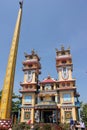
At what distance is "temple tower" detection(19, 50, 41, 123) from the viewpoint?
3506cm

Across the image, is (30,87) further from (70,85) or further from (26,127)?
(26,127)

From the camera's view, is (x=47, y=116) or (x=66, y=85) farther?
(x=66, y=85)

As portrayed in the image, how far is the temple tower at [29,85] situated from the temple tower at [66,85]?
509 centimetres

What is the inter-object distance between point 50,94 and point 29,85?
4.98 metres

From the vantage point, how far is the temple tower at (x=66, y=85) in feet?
109

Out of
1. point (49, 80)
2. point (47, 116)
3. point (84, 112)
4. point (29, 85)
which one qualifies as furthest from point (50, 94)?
point (84, 112)

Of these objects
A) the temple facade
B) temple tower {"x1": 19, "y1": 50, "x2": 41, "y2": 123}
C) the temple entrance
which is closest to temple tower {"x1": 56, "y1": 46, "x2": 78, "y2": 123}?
the temple facade

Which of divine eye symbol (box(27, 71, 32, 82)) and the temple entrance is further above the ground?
divine eye symbol (box(27, 71, 32, 82))

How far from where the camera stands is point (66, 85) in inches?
1403

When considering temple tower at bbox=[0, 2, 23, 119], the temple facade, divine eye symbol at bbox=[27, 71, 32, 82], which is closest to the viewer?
temple tower at bbox=[0, 2, 23, 119]

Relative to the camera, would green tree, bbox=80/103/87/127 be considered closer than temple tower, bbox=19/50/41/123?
Yes

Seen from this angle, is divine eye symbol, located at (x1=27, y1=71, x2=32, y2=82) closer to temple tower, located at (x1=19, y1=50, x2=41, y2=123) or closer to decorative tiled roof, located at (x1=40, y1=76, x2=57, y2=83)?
temple tower, located at (x1=19, y1=50, x2=41, y2=123)

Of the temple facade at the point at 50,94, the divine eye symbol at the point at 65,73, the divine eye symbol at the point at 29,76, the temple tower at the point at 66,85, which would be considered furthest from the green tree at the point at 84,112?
the divine eye symbol at the point at 29,76

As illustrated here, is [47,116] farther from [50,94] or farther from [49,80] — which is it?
[49,80]
